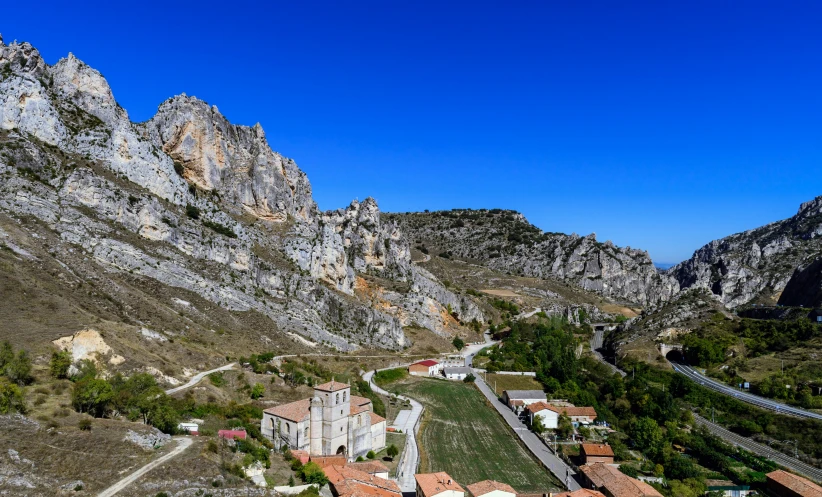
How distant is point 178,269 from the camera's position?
213ft

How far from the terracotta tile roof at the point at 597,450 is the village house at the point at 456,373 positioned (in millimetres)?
32931

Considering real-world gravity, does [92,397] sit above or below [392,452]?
above

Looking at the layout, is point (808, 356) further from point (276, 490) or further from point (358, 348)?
point (276, 490)

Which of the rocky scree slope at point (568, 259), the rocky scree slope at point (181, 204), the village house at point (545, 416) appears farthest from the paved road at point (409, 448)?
the rocky scree slope at point (568, 259)

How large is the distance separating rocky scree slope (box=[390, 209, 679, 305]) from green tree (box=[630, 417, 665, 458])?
118m

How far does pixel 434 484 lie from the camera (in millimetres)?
32250

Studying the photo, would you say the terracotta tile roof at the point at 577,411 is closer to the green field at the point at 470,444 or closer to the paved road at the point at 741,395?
the green field at the point at 470,444

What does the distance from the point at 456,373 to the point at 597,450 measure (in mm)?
34695

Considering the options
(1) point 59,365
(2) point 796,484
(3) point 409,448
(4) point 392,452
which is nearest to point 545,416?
(3) point 409,448

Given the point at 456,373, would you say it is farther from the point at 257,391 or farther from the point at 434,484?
the point at 434,484

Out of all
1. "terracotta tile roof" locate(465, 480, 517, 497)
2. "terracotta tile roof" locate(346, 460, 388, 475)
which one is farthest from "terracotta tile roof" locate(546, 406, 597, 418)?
"terracotta tile roof" locate(346, 460, 388, 475)

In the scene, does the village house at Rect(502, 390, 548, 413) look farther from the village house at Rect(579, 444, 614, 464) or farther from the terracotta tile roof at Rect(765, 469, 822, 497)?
A: the terracotta tile roof at Rect(765, 469, 822, 497)

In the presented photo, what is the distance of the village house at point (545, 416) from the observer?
176 ft

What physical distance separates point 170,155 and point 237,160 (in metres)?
11.4
